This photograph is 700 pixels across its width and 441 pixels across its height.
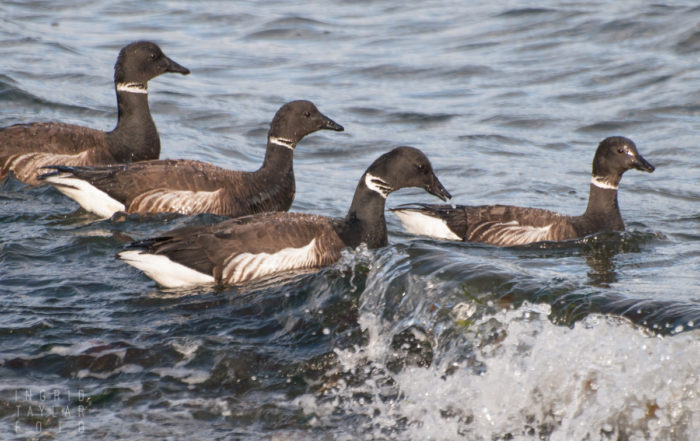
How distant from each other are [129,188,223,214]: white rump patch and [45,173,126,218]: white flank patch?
0.20 meters

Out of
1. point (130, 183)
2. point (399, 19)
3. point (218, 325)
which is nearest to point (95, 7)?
point (399, 19)

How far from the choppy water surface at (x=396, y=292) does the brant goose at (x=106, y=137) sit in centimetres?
38

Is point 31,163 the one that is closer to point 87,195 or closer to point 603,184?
point 87,195

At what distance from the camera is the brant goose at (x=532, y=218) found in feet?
32.1

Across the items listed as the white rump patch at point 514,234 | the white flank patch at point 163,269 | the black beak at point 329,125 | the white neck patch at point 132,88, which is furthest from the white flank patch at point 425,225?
the white neck patch at point 132,88

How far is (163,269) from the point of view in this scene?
7379 mm

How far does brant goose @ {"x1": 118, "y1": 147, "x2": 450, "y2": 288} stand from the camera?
24.5 feet

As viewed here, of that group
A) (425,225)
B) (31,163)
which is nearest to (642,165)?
(425,225)

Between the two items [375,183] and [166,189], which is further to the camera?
[166,189]

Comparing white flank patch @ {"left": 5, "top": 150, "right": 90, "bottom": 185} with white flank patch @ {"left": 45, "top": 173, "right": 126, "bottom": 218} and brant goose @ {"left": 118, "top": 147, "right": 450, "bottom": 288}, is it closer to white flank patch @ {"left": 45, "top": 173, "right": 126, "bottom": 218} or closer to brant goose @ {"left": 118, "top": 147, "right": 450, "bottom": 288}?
white flank patch @ {"left": 45, "top": 173, "right": 126, "bottom": 218}

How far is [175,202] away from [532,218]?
378 cm

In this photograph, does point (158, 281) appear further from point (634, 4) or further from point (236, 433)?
point (634, 4)

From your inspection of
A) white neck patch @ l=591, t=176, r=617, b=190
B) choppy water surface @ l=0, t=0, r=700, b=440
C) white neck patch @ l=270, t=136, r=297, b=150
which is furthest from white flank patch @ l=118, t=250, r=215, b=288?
white neck patch @ l=591, t=176, r=617, b=190

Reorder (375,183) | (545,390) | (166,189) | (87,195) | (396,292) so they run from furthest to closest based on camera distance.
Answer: (166,189) → (87,195) → (375,183) → (396,292) → (545,390)
